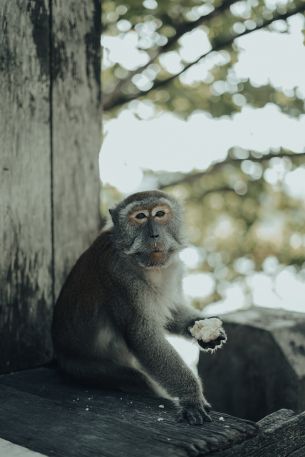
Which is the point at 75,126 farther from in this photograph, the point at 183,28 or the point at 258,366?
the point at 258,366

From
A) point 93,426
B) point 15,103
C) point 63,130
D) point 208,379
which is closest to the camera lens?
point 93,426

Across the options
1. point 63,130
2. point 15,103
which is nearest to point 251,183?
point 63,130

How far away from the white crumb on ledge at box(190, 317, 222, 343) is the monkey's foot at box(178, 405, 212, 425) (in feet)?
1.69

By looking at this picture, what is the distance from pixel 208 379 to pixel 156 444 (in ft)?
5.93

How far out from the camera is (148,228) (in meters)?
3.12

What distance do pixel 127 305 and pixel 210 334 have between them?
430mm

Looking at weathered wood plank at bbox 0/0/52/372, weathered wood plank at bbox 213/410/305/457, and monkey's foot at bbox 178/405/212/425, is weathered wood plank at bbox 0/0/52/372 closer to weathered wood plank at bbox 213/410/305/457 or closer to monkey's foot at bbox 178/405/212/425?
monkey's foot at bbox 178/405/212/425

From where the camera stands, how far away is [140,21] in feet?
15.0

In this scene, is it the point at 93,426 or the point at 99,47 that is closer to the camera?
the point at 93,426

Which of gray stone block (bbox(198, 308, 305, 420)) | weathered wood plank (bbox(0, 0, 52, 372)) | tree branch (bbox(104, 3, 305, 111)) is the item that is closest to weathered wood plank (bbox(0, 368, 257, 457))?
weathered wood plank (bbox(0, 0, 52, 372))

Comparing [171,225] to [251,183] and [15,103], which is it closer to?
[15,103]

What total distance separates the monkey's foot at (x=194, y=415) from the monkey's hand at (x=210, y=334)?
0.50 meters

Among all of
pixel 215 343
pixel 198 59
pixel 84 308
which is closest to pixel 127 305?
pixel 84 308

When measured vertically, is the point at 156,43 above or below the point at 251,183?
above
